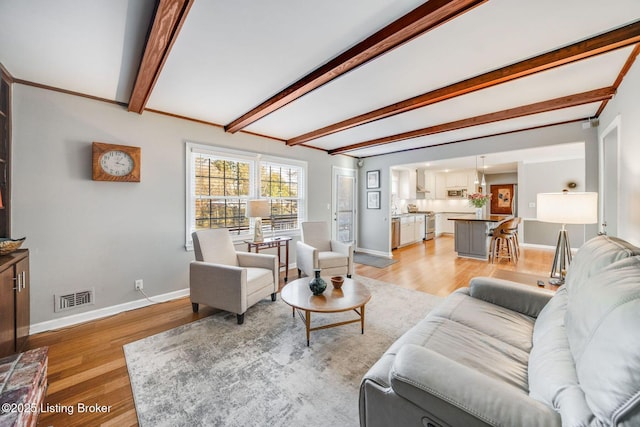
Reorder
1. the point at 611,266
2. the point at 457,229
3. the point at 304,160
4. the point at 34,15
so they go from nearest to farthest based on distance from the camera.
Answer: the point at 611,266
the point at 34,15
the point at 304,160
the point at 457,229

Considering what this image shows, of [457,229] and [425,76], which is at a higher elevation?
[425,76]

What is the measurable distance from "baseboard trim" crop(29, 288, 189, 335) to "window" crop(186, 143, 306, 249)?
2.24 ft

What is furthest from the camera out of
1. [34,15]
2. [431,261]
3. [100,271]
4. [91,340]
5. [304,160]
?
[431,261]

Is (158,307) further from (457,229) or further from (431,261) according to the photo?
(457,229)

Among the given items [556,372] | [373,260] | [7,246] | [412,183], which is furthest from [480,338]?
[412,183]

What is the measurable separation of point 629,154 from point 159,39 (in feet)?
12.4

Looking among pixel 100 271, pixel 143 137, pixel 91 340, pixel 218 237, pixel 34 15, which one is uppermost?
pixel 34 15

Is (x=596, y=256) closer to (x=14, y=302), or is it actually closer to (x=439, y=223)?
(x=14, y=302)

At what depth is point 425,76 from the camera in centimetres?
228

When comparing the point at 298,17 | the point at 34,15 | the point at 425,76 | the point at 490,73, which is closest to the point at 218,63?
the point at 298,17

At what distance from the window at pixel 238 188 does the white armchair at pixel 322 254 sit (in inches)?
25.7

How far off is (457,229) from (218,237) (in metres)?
4.99

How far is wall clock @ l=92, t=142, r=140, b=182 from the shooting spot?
2658mm

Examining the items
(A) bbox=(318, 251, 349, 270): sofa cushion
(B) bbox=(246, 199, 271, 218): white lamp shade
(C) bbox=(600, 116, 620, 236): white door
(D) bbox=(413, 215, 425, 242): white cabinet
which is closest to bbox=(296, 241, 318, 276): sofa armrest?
(A) bbox=(318, 251, 349, 270): sofa cushion
